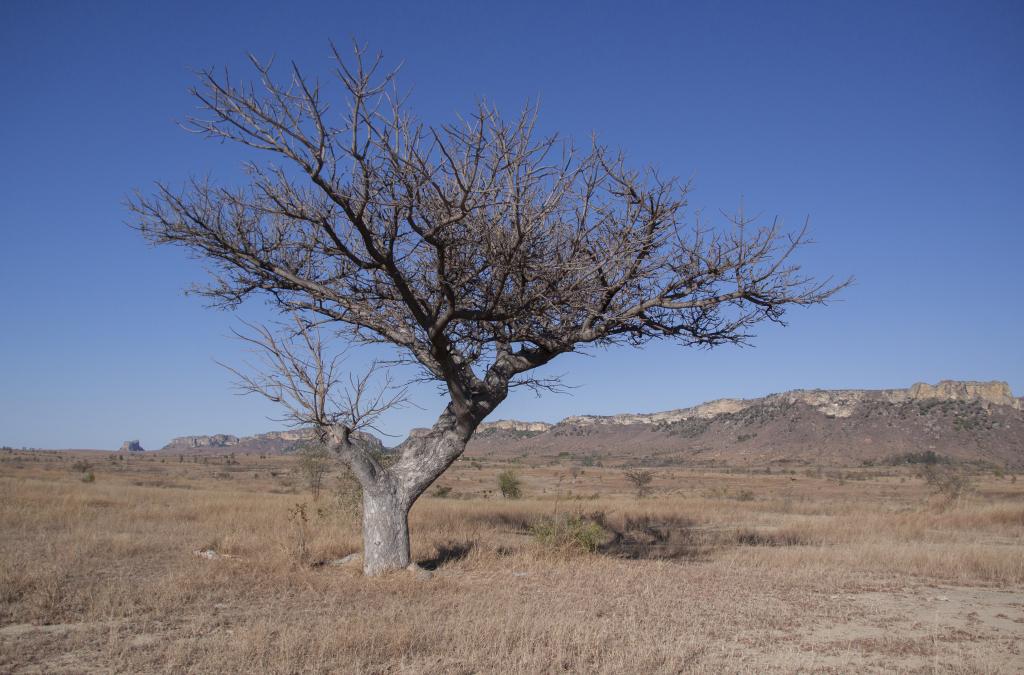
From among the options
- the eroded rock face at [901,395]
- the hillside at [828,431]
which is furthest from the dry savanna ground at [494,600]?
the eroded rock face at [901,395]

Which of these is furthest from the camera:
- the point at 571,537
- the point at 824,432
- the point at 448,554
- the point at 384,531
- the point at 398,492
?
the point at 824,432

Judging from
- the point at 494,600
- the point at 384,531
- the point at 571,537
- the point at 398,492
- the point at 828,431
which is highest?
the point at 828,431

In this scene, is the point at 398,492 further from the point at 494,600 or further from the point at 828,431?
the point at 828,431

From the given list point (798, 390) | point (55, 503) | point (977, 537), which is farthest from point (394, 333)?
point (798, 390)

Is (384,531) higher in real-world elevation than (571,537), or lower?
higher

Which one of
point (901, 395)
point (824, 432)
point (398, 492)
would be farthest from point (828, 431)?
point (398, 492)

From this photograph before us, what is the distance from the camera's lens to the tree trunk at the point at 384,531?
9.04 meters

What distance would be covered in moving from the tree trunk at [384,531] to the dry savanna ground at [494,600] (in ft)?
1.15

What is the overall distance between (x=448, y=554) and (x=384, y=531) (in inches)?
86.7

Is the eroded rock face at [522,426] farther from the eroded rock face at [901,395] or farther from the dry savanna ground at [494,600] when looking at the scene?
the dry savanna ground at [494,600]

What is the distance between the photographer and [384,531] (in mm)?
9125

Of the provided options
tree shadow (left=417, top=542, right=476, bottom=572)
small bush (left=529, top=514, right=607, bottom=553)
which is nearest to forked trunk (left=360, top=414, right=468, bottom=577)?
tree shadow (left=417, top=542, right=476, bottom=572)

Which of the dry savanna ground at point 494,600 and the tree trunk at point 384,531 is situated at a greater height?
the tree trunk at point 384,531

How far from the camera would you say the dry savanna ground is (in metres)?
5.46
